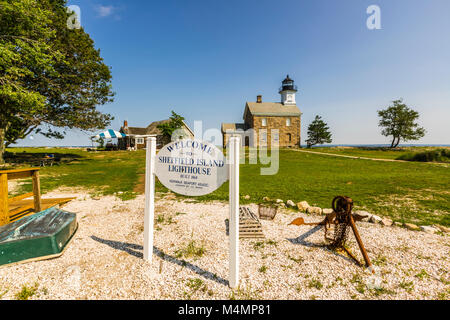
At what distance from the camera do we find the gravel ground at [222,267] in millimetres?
3242

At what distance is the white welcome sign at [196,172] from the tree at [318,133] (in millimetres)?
53702

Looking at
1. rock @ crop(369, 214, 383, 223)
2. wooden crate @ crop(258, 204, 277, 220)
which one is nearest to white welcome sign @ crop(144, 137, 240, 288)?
wooden crate @ crop(258, 204, 277, 220)

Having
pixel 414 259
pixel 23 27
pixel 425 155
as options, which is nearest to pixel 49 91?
pixel 23 27

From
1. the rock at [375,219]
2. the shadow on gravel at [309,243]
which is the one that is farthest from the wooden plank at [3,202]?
the rock at [375,219]

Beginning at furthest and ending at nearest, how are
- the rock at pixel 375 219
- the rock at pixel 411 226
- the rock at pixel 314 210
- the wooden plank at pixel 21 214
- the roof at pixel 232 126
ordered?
the roof at pixel 232 126, the rock at pixel 314 210, the rock at pixel 375 219, the rock at pixel 411 226, the wooden plank at pixel 21 214

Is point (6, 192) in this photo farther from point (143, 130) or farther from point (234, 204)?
point (143, 130)

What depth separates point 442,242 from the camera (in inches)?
193

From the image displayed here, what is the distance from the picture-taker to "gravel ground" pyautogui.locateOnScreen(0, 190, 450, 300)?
10.6 feet

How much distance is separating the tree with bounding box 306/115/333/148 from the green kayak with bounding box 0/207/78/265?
5486cm

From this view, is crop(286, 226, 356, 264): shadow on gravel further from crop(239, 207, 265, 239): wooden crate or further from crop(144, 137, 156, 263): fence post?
crop(144, 137, 156, 263): fence post

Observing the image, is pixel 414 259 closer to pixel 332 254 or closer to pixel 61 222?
pixel 332 254

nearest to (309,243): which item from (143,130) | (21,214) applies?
(21,214)

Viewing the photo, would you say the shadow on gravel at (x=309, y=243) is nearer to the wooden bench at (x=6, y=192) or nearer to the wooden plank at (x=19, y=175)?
the wooden bench at (x=6, y=192)
